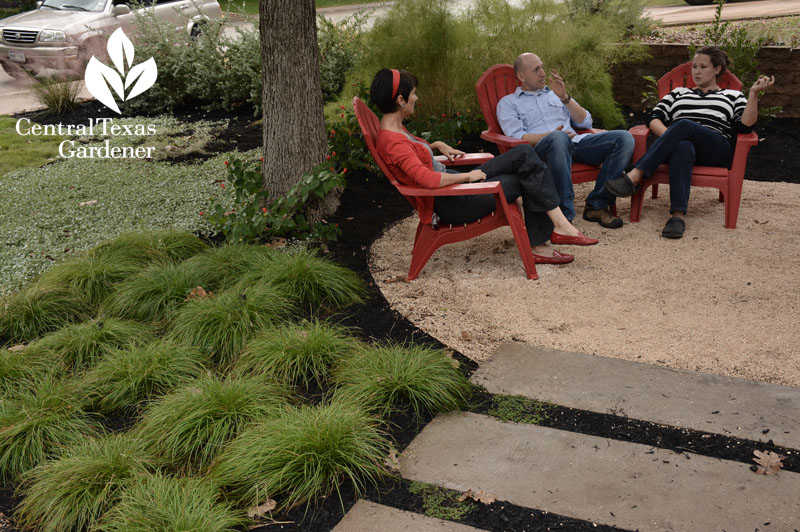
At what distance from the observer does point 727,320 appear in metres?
3.98

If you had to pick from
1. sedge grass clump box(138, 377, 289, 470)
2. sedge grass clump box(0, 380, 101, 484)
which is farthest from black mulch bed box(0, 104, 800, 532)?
sedge grass clump box(138, 377, 289, 470)

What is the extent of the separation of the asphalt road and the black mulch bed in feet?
8.43

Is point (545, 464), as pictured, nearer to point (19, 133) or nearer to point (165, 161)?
point (165, 161)

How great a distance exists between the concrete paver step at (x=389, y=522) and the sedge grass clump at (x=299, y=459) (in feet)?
0.40

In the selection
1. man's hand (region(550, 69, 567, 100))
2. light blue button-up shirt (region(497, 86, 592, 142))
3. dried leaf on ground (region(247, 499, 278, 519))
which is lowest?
dried leaf on ground (region(247, 499, 278, 519))

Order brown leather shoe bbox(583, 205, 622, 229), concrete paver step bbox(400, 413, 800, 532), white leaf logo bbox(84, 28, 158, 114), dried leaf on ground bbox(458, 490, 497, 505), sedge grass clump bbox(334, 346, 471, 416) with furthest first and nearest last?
white leaf logo bbox(84, 28, 158, 114) < brown leather shoe bbox(583, 205, 622, 229) < sedge grass clump bbox(334, 346, 471, 416) < dried leaf on ground bbox(458, 490, 497, 505) < concrete paver step bbox(400, 413, 800, 532)

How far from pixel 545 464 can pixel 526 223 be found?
7.48ft

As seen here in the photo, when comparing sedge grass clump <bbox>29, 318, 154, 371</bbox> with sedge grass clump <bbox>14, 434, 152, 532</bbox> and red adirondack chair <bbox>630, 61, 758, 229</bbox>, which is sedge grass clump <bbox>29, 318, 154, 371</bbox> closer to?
sedge grass clump <bbox>14, 434, 152, 532</bbox>

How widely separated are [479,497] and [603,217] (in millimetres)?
3251

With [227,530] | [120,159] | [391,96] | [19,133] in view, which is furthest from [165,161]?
[227,530]

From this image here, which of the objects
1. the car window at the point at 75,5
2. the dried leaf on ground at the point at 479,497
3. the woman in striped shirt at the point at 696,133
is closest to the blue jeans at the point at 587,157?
the woman in striped shirt at the point at 696,133

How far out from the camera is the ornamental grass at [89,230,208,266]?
4.87 metres

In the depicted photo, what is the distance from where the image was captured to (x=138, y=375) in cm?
344

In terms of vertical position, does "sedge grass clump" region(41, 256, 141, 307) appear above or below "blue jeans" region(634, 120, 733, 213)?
below
